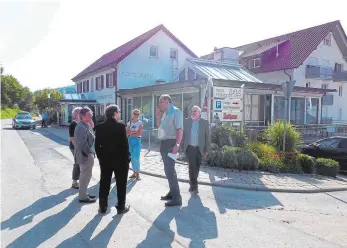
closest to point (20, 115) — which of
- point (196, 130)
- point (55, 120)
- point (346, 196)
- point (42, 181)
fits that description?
point (55, 120)

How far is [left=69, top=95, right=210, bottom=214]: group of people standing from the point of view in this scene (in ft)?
15.1

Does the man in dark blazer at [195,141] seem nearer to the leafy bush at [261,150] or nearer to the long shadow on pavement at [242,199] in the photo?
the long shadow on pavement at [242,199]

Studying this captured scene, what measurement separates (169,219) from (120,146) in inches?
55.2

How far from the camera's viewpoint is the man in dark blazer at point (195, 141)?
5949 millimetres

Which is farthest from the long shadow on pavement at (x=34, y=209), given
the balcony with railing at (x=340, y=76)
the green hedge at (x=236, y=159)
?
the balcony with railing at (x=340, y=76)

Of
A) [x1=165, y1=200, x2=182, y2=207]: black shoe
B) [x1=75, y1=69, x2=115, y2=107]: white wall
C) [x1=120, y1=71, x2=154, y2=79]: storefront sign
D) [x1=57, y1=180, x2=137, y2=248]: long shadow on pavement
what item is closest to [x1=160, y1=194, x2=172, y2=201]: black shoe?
[x1=165, y1=200, x2=182, y2=207]: black shoe

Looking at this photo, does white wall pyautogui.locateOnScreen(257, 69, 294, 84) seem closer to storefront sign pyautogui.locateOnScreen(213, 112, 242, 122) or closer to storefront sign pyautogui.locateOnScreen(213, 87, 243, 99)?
storefront sign pyautogui.locateOnScreen(213, 87, 243, 99)

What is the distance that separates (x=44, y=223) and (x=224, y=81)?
11275 mm

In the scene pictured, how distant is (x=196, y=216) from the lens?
15.5 feet

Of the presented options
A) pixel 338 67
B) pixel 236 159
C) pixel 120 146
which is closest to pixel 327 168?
pixel 236 159

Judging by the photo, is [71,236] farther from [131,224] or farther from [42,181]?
[42,181]

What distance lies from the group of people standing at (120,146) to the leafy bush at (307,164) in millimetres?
4387

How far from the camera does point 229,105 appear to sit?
10.4 m

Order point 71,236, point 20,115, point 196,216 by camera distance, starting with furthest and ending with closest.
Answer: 1. point 20,115
2. point 196,216
3. point 71,236
